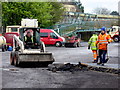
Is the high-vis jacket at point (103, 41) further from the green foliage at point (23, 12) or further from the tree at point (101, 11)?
the tree at point (101, 11)

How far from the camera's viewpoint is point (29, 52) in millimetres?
17234

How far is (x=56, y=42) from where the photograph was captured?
140 feet

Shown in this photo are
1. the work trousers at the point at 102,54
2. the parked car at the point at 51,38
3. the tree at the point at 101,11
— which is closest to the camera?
the work trousers at the point at 102,54

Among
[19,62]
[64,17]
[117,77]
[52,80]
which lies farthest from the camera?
[64,17]

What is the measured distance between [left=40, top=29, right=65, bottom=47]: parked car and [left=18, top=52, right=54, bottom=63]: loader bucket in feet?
83.6

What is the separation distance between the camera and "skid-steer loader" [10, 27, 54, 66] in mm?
16562

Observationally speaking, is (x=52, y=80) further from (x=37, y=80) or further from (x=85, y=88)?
(x=85, y=88)

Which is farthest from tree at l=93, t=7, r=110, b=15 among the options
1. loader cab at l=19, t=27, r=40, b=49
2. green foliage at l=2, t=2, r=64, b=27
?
loader cab at l=19, t=27, r=40, b=49

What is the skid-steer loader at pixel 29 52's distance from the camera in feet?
54.3

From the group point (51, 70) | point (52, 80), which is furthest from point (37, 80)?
point (51, 70)

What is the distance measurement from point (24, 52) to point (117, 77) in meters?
5.87

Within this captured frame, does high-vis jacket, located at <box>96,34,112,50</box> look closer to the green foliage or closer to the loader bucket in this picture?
the loader bucket

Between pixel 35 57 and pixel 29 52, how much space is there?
707mm

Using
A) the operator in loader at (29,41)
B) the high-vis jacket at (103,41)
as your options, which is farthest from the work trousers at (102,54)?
the operator in loader at (29,41)
